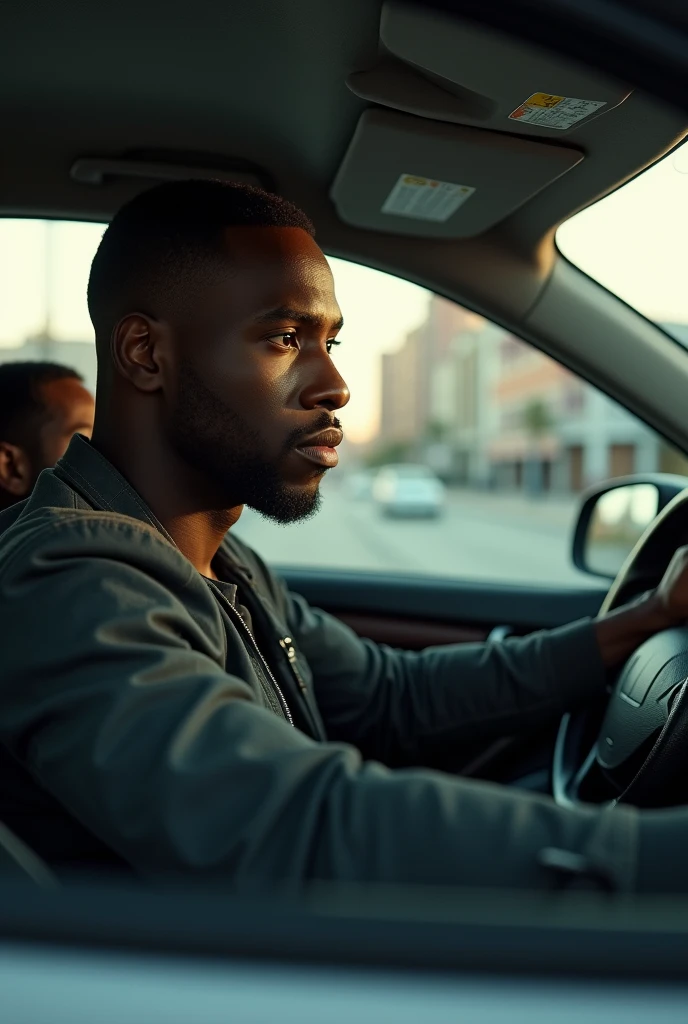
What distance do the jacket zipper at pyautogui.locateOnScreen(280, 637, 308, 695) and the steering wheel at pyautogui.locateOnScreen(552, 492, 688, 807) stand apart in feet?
1.53

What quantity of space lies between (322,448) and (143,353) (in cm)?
32

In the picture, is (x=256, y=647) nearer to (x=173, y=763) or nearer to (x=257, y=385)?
(x=257, y=385)

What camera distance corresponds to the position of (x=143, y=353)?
1.56 meters

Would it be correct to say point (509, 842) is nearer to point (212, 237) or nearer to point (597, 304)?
point (212, 237)

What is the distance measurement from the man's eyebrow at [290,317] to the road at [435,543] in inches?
235

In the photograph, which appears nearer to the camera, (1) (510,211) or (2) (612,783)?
(2) (612,783)

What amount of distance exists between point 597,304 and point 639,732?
956mm

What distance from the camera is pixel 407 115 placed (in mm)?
1758

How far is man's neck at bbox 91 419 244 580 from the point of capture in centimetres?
153

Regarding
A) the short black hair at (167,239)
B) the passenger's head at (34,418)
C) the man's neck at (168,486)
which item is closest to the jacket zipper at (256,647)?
the man's neck at (168,486)

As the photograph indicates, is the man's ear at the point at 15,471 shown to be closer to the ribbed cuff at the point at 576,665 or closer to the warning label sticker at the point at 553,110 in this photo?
the ribbed cuff at the point at 576,665

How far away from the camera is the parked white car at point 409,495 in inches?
981

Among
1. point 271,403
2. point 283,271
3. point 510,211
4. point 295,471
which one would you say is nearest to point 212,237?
point 283,271

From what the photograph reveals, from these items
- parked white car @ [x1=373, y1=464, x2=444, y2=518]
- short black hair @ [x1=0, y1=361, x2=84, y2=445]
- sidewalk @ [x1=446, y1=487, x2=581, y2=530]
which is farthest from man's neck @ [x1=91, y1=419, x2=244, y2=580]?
parked white car @ [x1=373, y1=464, x2=444, y2=518]
